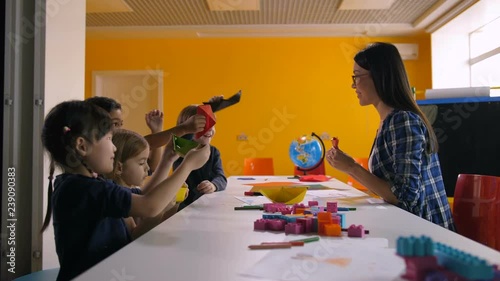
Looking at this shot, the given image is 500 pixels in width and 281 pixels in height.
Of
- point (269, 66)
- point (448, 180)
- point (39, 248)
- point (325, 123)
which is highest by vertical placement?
point (269, 66)

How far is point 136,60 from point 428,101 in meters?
Result: 3.90

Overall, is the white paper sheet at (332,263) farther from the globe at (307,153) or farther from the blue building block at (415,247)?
the globe at (307,153)

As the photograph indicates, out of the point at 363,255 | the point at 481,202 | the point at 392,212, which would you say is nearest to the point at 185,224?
the point at 363,255

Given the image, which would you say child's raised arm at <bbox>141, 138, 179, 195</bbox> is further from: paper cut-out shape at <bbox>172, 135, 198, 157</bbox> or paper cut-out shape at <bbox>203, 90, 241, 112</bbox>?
paper cut-out shape at <bbox>203, 90, 241, 112</bbox>

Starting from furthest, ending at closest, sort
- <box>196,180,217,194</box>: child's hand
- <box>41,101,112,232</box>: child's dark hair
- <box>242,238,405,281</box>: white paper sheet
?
<box>196,180,217,194</box>: child's hand → <box>41,101,112,232</box>: child's dark hair → <box>242,238,405,281</box>: white paper sheet

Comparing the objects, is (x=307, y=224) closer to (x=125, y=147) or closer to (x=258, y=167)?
(x=125, y=147)

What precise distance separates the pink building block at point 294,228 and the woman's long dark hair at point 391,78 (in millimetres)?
786

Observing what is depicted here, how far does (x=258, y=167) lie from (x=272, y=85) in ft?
5.93

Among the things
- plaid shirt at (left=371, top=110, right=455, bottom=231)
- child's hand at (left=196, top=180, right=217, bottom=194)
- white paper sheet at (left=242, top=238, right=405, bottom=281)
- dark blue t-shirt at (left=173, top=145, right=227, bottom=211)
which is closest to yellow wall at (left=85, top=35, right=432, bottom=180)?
dark blue t-shirt at (left=173, top=145, right=227, bottom=211)

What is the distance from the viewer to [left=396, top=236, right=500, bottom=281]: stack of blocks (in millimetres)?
512

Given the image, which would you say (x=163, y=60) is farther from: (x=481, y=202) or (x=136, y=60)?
(x=481, y=202)

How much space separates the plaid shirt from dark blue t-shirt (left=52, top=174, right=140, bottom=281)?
925 millimetres

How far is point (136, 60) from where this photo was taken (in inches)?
215

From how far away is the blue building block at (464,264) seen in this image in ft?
1.66
